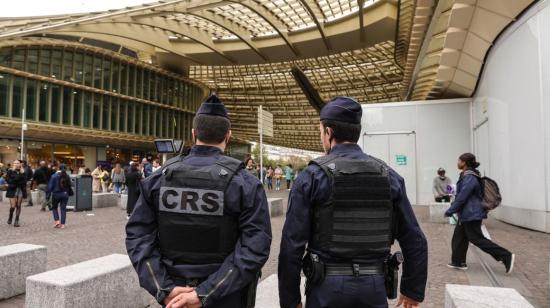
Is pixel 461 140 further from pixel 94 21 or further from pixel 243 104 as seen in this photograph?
pixel 243 104

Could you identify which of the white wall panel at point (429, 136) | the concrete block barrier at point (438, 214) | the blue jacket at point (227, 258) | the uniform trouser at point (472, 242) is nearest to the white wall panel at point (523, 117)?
the concrete block barrier at point (438, 214)

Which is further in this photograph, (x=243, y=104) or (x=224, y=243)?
(x=243, y=104)

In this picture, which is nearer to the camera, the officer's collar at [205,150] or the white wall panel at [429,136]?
the officer's collar at [205,150]

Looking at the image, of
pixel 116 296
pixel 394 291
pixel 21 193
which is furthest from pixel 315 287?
pixel 21 193

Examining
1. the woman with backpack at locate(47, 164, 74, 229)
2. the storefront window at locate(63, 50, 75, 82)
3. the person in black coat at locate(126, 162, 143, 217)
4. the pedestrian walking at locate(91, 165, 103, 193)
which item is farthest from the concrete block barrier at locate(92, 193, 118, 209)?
the storefront window at locate(63, 50, 75, 82)

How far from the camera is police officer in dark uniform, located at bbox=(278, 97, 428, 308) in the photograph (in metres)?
2.15

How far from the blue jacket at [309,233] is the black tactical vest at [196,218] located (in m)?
0.32

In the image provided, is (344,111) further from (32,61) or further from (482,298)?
(32,61)

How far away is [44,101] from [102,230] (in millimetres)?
25234

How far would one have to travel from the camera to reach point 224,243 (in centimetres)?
222

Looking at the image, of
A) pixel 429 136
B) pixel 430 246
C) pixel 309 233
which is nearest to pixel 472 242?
pixel 430 246

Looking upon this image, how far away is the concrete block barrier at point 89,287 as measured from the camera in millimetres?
3629

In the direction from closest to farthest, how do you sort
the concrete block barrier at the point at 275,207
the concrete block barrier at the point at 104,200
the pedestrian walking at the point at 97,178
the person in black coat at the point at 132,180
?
the person in black coat at the point at 132,180
the concrete block barrier at the point at 275,207
the concrete block barrier at the point at 104,200
the pedestrian walking at the point at 97,178

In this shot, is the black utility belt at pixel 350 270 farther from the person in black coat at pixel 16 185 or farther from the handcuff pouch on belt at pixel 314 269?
the person in black coat at pixel 16 185
